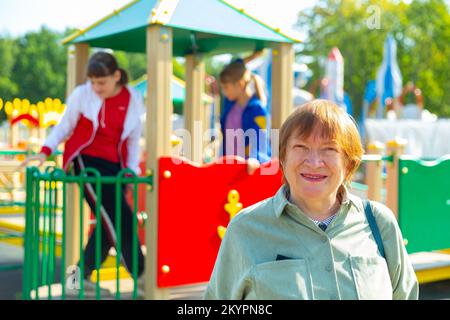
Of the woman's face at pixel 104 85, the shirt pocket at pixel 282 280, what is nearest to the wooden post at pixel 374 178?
the woman's face at pixel 104 85

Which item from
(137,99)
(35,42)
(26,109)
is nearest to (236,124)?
(137,99)

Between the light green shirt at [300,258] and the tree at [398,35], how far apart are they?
30.4 m

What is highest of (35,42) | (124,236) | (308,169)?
(35,42)

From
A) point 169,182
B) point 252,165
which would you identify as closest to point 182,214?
point 169,182

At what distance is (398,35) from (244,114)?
2935 cm

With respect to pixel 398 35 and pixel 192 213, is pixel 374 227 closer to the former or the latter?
pixel 192 213

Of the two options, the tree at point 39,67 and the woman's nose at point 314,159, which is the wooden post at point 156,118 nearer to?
the woman's nose at point 314,159

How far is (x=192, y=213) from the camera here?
4363 mm

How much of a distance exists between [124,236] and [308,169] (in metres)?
2.94

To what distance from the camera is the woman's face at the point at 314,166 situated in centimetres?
172
